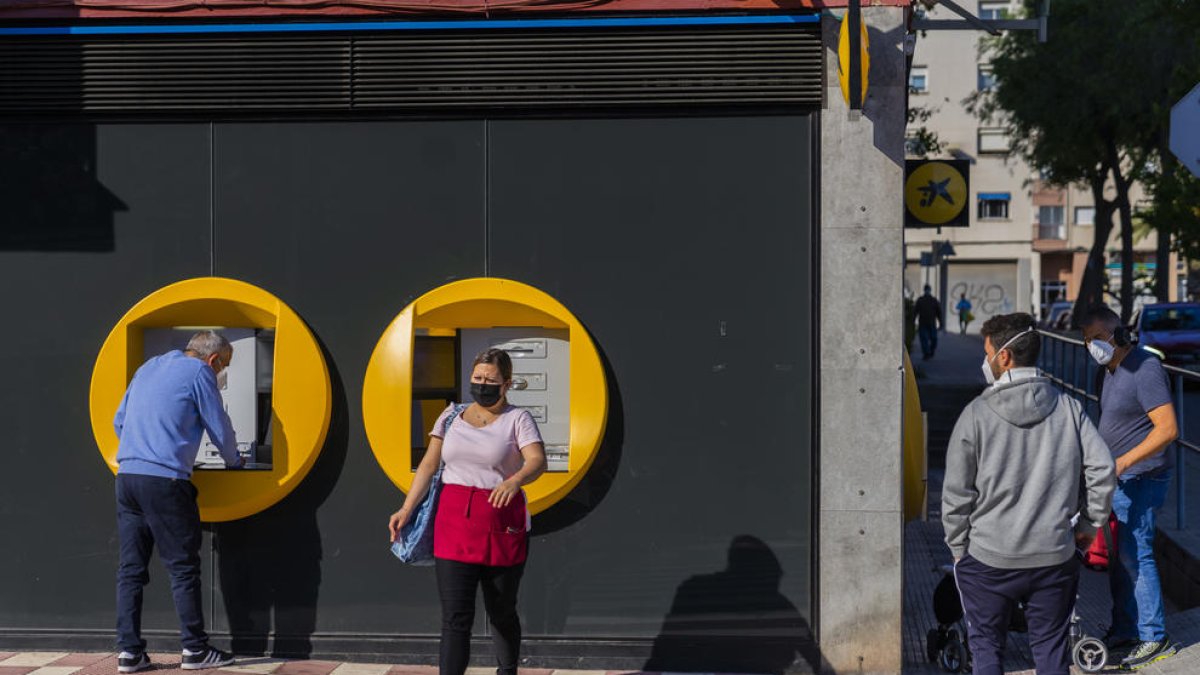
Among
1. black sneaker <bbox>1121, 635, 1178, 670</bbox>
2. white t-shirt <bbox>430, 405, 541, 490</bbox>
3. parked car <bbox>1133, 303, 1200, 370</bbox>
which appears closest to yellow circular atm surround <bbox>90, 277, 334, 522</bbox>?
white t-shirt <bbox>430, 405, 541, 490</bbox>

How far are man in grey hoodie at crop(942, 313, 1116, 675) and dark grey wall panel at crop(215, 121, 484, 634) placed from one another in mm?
2774

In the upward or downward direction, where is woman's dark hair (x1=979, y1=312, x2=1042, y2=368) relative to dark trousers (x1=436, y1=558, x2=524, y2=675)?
upward

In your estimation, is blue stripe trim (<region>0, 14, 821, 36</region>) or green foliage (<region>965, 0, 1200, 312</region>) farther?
green foliage (<region>965, 0, 1200, 312</region>)

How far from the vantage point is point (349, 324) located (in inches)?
273

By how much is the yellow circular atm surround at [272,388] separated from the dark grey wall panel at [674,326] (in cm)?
104

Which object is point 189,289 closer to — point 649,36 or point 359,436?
point 359,436

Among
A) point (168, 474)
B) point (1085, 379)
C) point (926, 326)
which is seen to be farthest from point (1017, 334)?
point (926, 326)

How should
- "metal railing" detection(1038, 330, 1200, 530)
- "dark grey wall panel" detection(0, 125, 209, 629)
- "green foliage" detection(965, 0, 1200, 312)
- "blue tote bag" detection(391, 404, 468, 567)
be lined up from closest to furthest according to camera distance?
"blue tote bag" detection(391, 404, 468, 567)
"dark grey wall panel" detection(0, 125, 209, 629)
"metal railing" detection(1038, 330, 1200, 530)
"green foliage" detection(965, 0, 1200, 312)

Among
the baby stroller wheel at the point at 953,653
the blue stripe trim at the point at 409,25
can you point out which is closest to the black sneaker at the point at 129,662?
the blue stripe trim at the point at 409,25

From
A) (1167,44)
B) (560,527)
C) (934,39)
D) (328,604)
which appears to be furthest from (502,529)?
(934,39)

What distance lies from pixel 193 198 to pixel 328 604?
206cm

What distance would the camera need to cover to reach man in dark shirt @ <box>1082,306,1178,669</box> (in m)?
6.69

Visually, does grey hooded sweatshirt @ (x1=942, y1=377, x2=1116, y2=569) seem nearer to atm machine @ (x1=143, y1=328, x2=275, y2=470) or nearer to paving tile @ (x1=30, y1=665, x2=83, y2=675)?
atm machine @ (x1=143, y1=328, x2=275, y2=470)

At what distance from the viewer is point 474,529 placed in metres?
5.55
